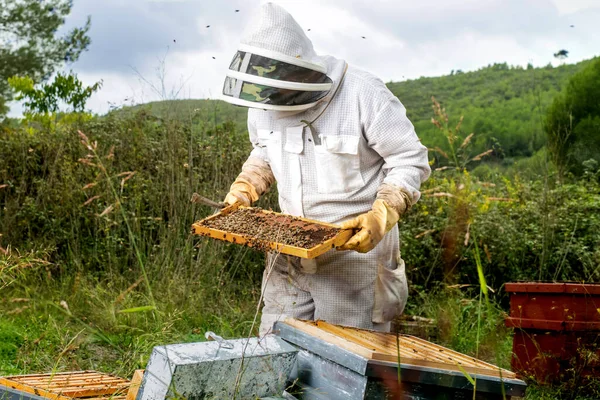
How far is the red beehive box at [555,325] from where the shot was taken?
13.7ft

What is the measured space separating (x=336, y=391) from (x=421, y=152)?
1.62 metres

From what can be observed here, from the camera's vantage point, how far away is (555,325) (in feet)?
14.0

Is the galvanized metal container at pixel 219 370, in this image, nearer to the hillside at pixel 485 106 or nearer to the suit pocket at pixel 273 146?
the suit pocket at pixel 273 146

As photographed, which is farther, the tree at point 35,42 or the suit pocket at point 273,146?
the tree at point 35,42

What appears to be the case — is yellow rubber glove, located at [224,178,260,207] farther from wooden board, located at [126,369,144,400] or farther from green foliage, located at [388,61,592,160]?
green foliage, located at [388,61,592,160]

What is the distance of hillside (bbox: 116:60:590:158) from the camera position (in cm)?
740

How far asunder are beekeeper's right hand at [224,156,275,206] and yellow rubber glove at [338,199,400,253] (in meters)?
0.75

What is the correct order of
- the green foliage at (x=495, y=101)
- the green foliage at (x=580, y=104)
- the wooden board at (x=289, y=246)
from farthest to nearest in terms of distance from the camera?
the green foliage at (x=495, y=101) → the green foliage at (x=580, y=104) → the wooden board at (x=289, y=246)

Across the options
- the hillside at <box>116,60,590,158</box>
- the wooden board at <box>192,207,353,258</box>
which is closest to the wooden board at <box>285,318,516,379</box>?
the wooden board at <box>192,207,353,258</box>

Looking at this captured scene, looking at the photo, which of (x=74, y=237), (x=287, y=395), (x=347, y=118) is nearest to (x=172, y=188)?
(x=74, y=237)

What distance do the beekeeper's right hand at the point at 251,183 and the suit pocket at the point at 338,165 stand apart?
461 mm

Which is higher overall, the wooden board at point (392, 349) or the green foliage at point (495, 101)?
the green foliage at point (495, 101)

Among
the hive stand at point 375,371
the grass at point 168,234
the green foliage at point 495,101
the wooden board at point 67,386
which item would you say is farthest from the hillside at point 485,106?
the hive stand at point 375,371

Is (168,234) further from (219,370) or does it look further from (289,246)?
(219,370)
